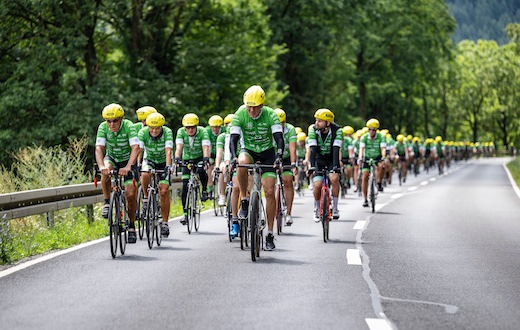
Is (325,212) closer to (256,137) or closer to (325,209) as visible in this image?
(325,209)

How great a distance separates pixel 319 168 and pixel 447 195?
46.0 feet

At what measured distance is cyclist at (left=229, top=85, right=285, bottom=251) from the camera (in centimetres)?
1060

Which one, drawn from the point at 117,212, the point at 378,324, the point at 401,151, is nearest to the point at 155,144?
the point at 117,212

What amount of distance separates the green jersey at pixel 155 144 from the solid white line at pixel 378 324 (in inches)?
262

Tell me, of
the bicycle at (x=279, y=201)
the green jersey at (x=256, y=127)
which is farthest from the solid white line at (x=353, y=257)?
the bicycle at (x=279, y=201)

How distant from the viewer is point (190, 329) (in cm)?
652

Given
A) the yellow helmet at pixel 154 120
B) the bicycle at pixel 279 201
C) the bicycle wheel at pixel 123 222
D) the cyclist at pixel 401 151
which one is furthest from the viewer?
the cyclist at pixel 401 151

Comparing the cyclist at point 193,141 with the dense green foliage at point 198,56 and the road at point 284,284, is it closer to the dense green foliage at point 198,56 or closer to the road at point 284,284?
the road at point 284,284

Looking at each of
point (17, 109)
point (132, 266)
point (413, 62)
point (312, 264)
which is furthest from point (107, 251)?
point (413, 62)

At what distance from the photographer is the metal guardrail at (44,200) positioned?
11.8 m

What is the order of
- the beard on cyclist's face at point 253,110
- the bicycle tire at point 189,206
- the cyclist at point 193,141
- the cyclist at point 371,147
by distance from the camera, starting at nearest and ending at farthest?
the beard on cyclist's face at point 253,110, the bicycle tire at point 189,206, the cyclist at point 193,141, the cyclist at point 371,147

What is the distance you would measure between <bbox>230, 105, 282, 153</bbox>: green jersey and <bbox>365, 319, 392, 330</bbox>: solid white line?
166 inches

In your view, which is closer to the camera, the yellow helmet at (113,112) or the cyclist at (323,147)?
the yellow helmet at (113,112)

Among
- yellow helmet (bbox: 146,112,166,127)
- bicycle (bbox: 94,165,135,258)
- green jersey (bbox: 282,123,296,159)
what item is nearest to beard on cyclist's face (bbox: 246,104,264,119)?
bicycle (bbox: 94,165,135,258)
